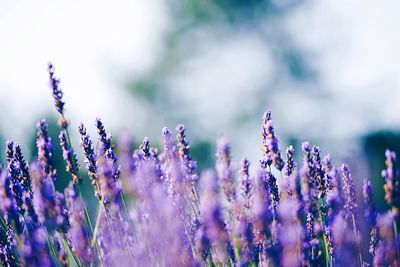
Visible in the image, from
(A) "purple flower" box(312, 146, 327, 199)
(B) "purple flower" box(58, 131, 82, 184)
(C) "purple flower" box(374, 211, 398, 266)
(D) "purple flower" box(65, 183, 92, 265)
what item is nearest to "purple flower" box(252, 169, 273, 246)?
(A) "purple flower" box(312, 146, 327, 199)

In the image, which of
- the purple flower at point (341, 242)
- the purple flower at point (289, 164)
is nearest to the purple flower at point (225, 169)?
the purple flower at point (341, 242)

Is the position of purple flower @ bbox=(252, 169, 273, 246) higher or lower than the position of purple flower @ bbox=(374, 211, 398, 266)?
higher

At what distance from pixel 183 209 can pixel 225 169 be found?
0.57 metres

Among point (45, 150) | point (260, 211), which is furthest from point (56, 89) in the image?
point (260, 211)

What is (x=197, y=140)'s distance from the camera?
21.5m

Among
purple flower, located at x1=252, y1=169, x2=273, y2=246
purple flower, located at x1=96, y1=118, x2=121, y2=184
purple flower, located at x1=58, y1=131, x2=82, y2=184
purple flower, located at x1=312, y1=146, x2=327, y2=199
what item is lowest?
purple flower, located at x1=252, y1=169, x2=273, y2=246

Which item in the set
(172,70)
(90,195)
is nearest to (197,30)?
(172,70)

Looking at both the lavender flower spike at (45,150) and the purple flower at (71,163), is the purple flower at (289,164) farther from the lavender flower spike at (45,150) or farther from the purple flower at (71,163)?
the lavender flower spike at (45,150)

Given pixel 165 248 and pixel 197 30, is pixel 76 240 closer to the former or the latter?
pixel 165 248

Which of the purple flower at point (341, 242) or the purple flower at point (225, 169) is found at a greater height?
the purple flower at point (225, 169)

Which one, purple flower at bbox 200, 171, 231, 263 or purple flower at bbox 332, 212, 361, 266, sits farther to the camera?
purple flower at bbox 332, 212, 361, 266

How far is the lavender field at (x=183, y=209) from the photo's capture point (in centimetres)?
247

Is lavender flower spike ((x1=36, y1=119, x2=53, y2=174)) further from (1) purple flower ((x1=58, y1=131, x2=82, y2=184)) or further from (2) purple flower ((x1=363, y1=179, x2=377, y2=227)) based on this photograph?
(2) purple flower ((x1=363, y1=179, x2=377, y2=227))

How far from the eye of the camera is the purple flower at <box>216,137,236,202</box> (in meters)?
2.47
